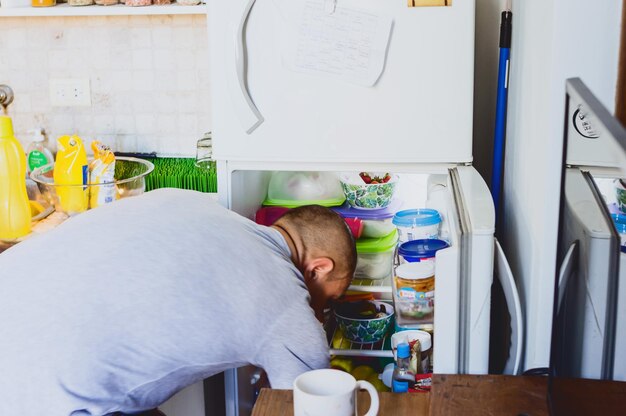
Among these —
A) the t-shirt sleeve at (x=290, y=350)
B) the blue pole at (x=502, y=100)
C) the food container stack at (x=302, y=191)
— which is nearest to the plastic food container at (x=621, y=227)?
the t-shirt sleeve at (x=290, y=350)

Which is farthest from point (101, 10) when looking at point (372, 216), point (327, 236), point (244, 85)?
point (327, 236)

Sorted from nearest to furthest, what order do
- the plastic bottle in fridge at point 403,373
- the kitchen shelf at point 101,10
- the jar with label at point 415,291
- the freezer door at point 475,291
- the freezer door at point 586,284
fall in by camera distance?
the freezer door at point 586,284
the freezer door at point 475,291
the plastic bottle in fridge at point 403,373
the jar with label at point 415,291
the kitchen shelf at point 101,10

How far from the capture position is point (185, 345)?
5.12ft

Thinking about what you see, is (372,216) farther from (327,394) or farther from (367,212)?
(327,394)

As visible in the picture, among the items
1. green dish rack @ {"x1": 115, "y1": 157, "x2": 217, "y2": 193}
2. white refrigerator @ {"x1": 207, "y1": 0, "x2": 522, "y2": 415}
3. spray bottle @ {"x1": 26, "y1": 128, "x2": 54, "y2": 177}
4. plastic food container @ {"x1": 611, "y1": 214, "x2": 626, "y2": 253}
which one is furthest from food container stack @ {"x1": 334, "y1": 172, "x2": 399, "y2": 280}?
plastic food container @ {"x1": 611, "y1": 214, "x2": 626, "y2": 253}

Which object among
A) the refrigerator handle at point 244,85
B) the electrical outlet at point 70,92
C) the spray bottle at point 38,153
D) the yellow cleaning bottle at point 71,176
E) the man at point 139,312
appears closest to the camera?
the man at point 139,312

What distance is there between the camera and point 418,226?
1965 mm

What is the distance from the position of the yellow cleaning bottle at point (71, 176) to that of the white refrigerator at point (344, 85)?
52 centimetres

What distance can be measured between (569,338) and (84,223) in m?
1.04

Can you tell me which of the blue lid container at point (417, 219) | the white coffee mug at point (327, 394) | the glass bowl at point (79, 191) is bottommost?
the white coffee mug at point (327, 394)

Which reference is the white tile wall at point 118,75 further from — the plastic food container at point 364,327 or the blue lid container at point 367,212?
the plastic food container at point 364,327

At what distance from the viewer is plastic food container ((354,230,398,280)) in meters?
2.20

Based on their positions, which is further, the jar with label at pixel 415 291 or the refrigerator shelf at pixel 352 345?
the refrigerator shelf at pixel 352 345

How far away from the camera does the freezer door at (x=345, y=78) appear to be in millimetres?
1883
